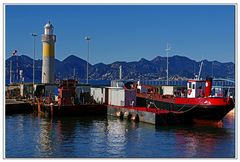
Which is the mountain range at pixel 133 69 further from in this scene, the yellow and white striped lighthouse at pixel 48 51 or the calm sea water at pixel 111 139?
the calm sea water at pixel 111 139

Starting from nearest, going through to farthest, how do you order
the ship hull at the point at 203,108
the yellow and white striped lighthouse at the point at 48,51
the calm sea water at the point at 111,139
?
the calm sea water at the point at 111,139 < the ship hull at the point at 203,108 < the yellow and white striped lighthouse at the point at 48,51

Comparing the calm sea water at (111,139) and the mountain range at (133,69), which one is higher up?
the mountain range at (133,69)

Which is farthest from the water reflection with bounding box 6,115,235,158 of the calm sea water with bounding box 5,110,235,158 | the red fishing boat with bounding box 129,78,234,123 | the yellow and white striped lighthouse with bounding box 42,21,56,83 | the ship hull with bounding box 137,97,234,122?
the yellow and white striped lighthouse with bounding box 42,21,56,83

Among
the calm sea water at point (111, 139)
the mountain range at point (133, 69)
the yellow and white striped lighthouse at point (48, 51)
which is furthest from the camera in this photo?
the mountain range at point (133, 69)

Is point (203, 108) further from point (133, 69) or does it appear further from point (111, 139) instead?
point (133, 69)

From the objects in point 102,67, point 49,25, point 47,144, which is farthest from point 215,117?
point 102,67

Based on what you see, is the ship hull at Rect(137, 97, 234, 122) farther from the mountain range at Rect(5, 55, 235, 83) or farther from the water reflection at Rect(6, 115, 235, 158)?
the mountain range at Rect(5, 55, 235, 83)

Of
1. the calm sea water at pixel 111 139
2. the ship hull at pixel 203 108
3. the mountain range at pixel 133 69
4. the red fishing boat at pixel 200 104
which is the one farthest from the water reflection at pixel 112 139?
the mountain range at pixel 133 69

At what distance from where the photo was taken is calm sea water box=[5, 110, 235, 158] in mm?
20656

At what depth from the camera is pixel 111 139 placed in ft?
81.9

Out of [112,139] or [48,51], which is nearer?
[112,139]

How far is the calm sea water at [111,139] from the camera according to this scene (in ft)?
67.8

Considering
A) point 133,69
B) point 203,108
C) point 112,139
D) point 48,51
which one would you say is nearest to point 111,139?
point 112,139

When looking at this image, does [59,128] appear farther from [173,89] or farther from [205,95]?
[173,89]
